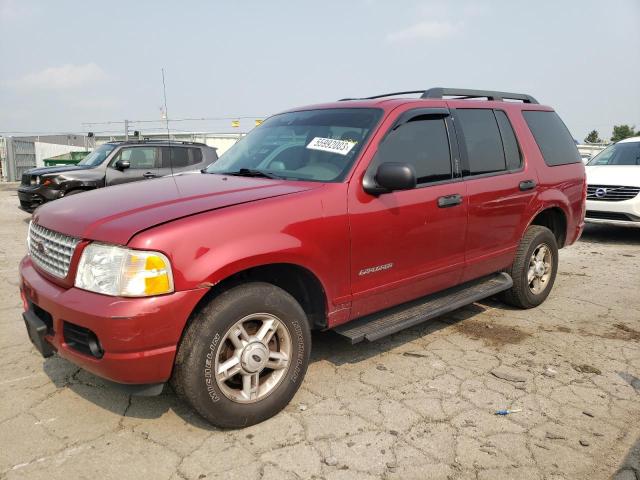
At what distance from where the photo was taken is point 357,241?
10.6 feet

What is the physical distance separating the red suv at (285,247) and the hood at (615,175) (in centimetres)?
430

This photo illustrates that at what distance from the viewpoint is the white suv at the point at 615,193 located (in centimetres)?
802

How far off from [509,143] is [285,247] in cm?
264

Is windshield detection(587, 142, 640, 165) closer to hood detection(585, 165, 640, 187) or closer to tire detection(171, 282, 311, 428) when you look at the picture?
hood detection(585, 165, 640, 187)

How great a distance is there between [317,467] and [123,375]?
3.44 ft

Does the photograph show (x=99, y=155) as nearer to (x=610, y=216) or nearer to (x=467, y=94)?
(x=467, y=94)

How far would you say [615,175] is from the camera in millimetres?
8430

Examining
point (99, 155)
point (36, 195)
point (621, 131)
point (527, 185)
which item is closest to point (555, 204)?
point (527, 185)

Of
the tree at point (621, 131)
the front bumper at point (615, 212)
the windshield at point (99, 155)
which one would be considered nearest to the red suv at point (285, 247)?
the front bumper at point (615, 212)

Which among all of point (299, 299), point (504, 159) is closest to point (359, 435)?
point (299, 299)

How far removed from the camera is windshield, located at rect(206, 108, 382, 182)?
135 inches

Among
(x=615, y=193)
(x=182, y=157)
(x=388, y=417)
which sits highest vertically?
(x=182, y=157)

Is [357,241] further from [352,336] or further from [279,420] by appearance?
[279,420]

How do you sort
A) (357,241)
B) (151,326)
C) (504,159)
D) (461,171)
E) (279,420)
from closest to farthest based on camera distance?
(151,326)
(279,420)
(357,241)
(461,171)
(504,159)
